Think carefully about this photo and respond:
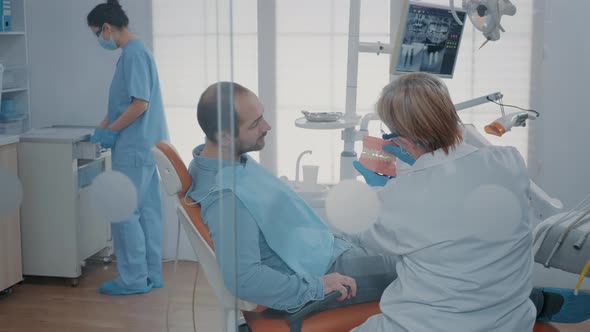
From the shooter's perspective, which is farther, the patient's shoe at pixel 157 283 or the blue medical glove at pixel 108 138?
the patient's shoe at pixel 157 283

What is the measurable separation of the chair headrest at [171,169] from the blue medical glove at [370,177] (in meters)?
0.38

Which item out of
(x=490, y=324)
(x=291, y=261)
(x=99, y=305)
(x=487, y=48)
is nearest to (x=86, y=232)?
(x=99, y=305)

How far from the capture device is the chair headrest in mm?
1484

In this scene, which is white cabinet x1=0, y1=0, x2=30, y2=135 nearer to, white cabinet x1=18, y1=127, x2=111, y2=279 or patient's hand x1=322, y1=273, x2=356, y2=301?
white cabinet x1=18, y1=127, x2=111, y2=279

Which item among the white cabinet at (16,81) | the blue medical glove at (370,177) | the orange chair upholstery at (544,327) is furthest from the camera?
the orange chair upholstery at (544,327)

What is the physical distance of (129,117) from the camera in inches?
56.5

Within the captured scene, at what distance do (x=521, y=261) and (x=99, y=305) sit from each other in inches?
35.6

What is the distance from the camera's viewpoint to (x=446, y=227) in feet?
4.80

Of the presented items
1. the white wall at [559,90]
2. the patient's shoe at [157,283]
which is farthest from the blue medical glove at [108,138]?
the white wall at [559,90]

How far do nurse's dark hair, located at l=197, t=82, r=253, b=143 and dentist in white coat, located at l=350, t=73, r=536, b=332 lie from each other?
0.33 m

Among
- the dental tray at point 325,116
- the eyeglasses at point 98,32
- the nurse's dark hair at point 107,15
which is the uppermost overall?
the nurse's dark hair at point 107,15

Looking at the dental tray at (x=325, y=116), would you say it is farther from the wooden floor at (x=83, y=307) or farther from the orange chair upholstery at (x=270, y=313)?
the wooden floor at (x=83, y=307)

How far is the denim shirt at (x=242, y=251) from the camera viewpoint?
153cm

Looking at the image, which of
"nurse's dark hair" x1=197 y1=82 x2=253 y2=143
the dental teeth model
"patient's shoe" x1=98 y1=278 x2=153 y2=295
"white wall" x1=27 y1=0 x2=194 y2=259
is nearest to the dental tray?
the dental teeth model
